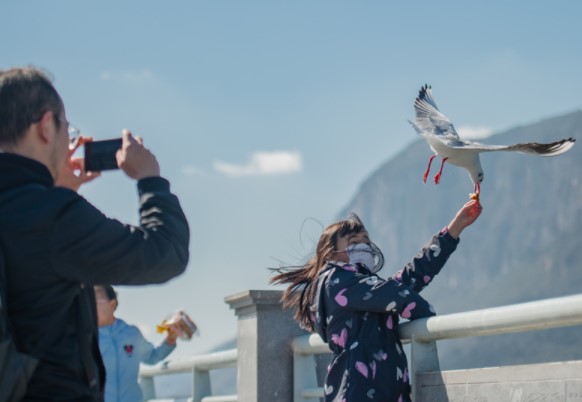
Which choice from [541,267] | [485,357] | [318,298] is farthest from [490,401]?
[541,267]

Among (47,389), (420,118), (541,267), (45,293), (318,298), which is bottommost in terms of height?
(47,389)

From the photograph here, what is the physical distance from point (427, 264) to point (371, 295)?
2.33 feet

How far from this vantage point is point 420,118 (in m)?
6.32

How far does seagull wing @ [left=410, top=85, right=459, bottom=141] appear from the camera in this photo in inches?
228

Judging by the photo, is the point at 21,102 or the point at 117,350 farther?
the point at 117,350

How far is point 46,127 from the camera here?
282 cm

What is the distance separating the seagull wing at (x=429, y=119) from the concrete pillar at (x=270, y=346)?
146cm

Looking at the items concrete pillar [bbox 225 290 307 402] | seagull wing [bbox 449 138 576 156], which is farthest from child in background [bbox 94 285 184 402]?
seagull wing [bbox 449 138 576 156]

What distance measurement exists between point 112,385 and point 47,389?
4704mm

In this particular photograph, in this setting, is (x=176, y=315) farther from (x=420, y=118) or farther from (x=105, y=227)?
(x=105, y=227)

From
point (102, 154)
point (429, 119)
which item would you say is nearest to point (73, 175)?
point (102, 154)

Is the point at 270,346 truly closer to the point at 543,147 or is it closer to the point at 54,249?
the point at 543,147

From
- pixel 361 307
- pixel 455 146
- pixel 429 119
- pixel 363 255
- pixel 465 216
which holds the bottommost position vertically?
pixel 361 307

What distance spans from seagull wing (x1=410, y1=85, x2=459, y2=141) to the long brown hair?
0.67 m
